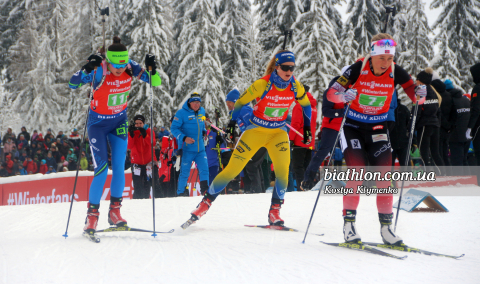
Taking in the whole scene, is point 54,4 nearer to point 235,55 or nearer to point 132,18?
point 132,18

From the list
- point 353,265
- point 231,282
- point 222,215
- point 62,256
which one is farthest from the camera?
point 222,215

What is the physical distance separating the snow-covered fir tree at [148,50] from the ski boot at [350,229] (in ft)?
61.3

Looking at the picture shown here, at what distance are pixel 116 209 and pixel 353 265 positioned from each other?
2.82 meters

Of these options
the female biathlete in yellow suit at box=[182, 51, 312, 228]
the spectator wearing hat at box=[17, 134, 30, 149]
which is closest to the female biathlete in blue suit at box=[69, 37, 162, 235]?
the female biathlete in yellow suit at box=[182, 51, 312, 228]

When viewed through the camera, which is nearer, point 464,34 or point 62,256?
point 62,256

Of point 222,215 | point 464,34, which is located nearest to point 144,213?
point 222,215

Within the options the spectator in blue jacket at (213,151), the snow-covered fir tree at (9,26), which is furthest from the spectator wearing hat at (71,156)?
the snow-covered fir tree at (9,26)

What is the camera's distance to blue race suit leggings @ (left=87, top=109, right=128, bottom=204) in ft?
14.9

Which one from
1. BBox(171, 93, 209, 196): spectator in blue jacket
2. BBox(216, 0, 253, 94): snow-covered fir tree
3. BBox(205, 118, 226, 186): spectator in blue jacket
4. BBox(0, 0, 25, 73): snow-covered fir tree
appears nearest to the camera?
BBox(171, 93, 209, 196): spectator in blue jacket

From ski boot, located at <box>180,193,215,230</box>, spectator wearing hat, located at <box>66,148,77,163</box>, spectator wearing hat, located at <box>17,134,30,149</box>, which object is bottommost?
ski boot, located at <box>180,193,215,230</box>

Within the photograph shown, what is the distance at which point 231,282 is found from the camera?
2.80 metres

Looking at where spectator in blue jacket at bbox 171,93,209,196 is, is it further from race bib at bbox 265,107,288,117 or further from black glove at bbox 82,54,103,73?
black glove at bbox 82,54,103,73

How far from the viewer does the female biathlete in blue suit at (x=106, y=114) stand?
444cm

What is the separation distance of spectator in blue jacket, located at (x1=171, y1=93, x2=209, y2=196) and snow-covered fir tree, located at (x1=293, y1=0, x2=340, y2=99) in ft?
33.9
